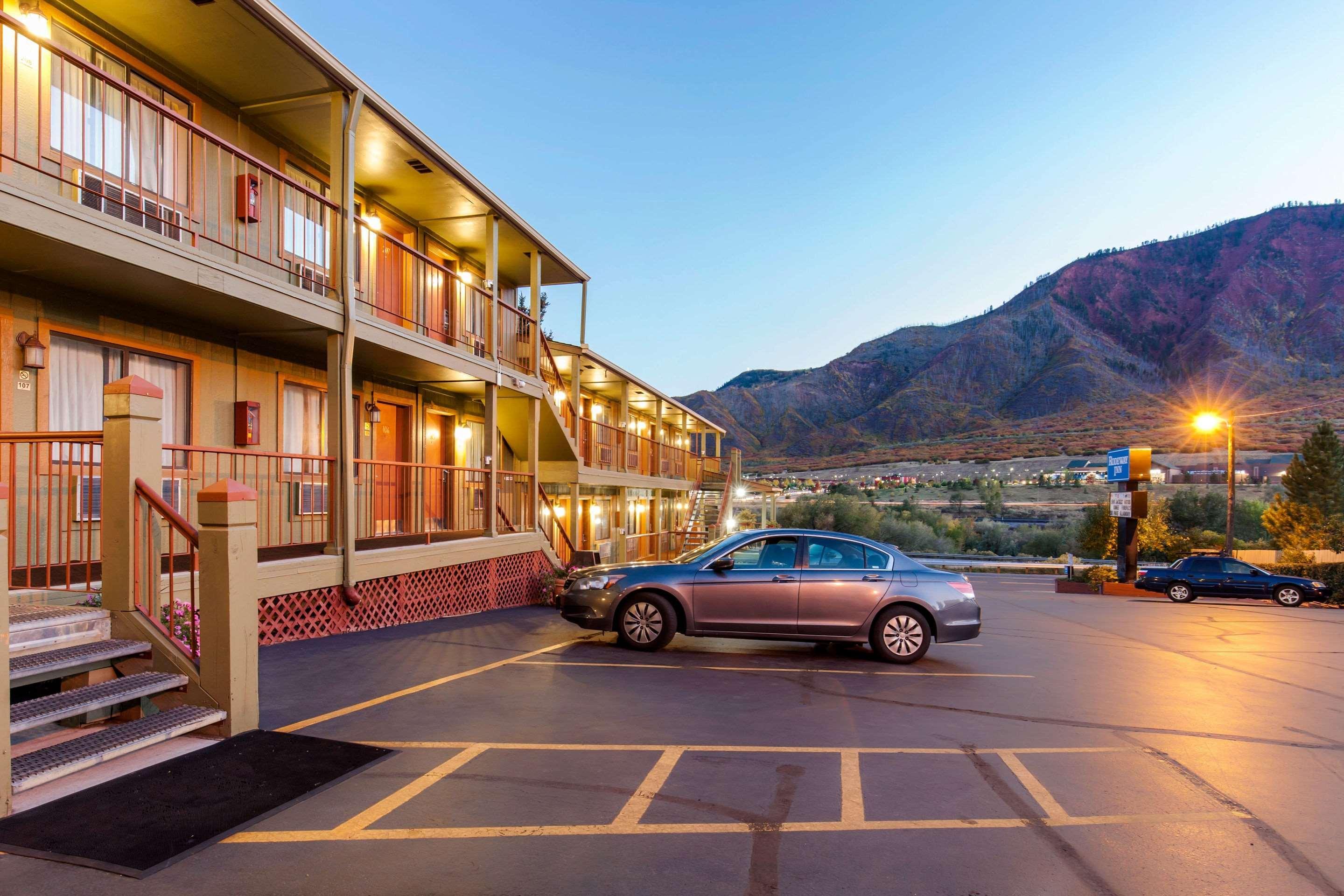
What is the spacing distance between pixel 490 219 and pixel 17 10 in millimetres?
7025

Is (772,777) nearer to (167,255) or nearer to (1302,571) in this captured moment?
(167,255)

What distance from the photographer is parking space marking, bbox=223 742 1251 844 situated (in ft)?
12.4

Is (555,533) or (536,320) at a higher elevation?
(536,320)

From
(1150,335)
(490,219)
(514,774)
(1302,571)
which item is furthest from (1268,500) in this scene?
(1150,335)

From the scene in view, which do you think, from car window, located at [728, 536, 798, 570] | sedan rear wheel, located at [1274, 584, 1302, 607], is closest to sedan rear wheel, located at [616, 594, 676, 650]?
car window, located at [728, 536, 798, 570]

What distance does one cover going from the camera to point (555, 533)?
1781 centimetres

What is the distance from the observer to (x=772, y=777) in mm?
4750

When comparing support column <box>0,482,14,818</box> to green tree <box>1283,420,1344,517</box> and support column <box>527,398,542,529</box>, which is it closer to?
support column <box>527,398,542,529</box>

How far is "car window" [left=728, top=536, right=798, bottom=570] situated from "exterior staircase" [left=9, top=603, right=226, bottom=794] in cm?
563

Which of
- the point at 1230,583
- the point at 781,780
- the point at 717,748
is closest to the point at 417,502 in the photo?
the point at 717,748

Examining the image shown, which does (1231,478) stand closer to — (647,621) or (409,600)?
(647,621)

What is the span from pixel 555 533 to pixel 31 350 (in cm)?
1141

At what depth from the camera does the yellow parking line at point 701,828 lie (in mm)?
3732

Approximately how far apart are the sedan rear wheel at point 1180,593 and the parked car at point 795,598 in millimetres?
15317
